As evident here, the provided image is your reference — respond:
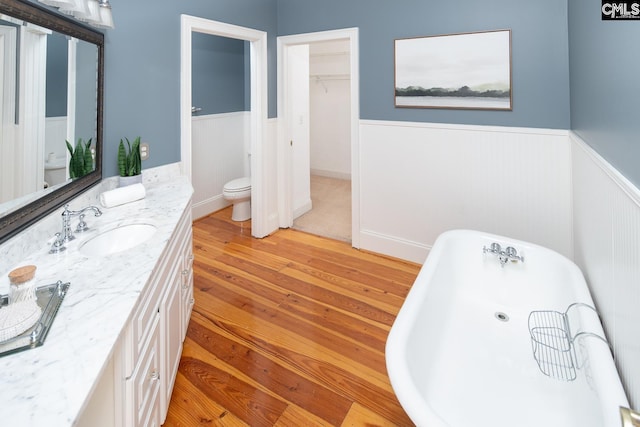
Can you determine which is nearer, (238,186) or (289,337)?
(289,337)

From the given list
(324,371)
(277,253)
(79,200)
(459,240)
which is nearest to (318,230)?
(277,253)

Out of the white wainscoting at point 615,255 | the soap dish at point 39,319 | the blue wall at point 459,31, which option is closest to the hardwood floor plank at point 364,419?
the white wainscoting at point 615,255

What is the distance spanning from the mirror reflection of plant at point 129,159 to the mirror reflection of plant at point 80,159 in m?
0.22

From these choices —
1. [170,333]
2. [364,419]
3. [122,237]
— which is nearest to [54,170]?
[122,237]

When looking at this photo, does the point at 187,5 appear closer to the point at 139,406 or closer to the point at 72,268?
the point at 72,268

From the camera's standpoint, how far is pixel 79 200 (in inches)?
73.5

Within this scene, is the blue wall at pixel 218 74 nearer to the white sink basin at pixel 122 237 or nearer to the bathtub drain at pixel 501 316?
the white sink basin at pixel 122 237

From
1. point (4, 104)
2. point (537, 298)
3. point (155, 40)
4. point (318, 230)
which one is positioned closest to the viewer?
point (4, 104)

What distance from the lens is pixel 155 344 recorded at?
134 cm

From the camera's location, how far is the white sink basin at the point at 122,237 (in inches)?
65.8

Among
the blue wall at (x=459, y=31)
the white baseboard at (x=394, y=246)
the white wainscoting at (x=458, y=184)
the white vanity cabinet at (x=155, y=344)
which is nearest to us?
the white vanity cabinet at (x=155, y=344)

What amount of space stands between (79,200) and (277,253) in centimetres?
182

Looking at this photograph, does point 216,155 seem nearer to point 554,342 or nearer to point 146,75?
point 146,75

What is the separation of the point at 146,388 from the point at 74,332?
0.43m
